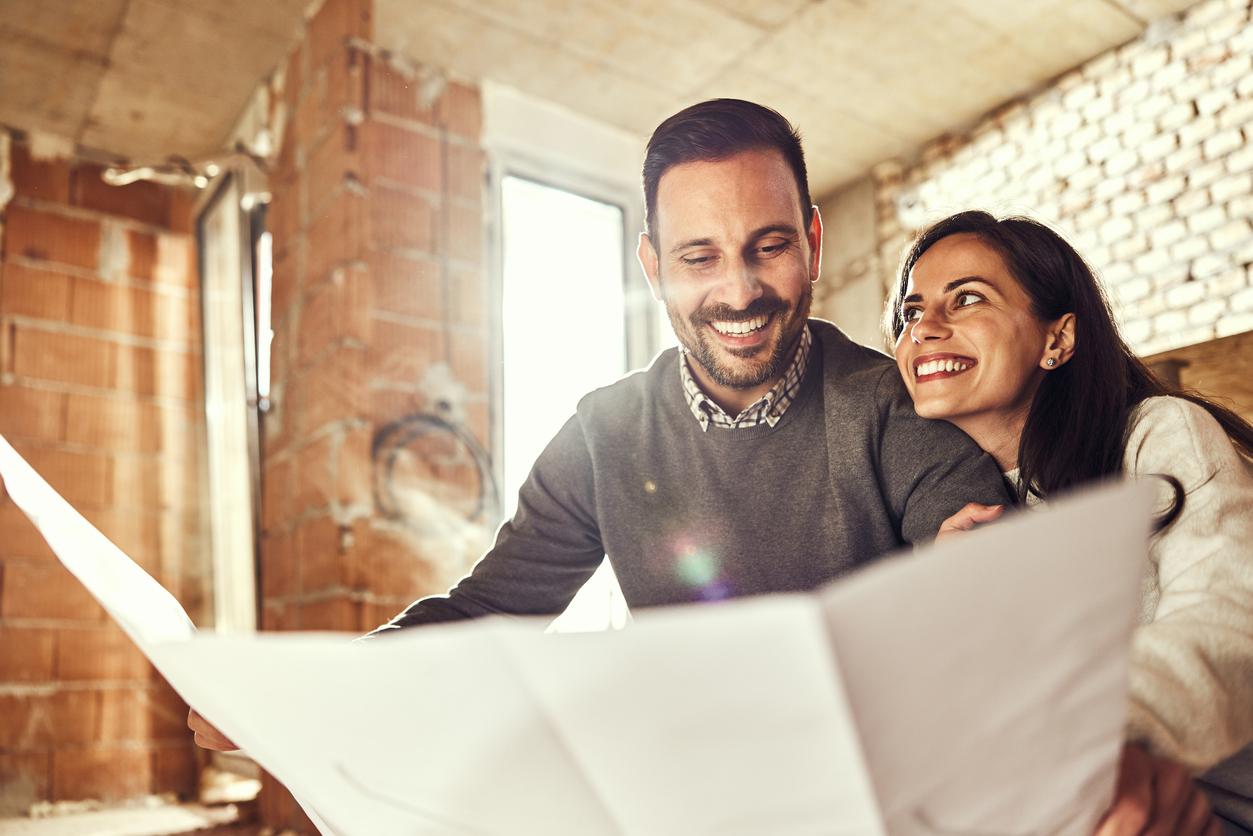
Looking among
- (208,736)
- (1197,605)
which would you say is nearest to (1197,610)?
(1197,605)

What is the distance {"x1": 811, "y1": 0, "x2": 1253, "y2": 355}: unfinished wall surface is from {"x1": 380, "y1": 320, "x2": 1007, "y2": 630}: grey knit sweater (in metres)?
2.14

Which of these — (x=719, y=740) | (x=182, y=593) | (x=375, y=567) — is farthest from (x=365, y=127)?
(x=719, y=740)

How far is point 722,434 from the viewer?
1102 mm

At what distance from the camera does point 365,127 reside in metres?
2.52

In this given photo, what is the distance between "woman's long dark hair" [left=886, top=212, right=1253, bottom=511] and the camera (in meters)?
0.83

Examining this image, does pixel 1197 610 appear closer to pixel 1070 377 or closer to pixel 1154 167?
pixel 1070 377

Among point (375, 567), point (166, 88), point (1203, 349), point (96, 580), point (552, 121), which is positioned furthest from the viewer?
point (552, 121)

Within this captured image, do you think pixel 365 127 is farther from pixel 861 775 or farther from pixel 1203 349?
pixel 861 775

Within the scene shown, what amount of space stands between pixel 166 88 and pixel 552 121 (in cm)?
125

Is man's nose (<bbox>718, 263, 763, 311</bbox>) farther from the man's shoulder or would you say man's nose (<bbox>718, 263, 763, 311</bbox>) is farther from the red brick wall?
the red brick wall

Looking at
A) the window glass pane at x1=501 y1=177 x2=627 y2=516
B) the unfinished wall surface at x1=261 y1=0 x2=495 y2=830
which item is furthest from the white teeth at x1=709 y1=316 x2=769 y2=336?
the window glass pane at x1=501 y1=177 x2=627 y2=516

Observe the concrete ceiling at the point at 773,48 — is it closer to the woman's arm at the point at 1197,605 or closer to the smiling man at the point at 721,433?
the smiling man at the point at 721,433

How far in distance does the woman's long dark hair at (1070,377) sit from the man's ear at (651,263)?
1.04 ft

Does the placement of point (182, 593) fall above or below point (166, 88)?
below
